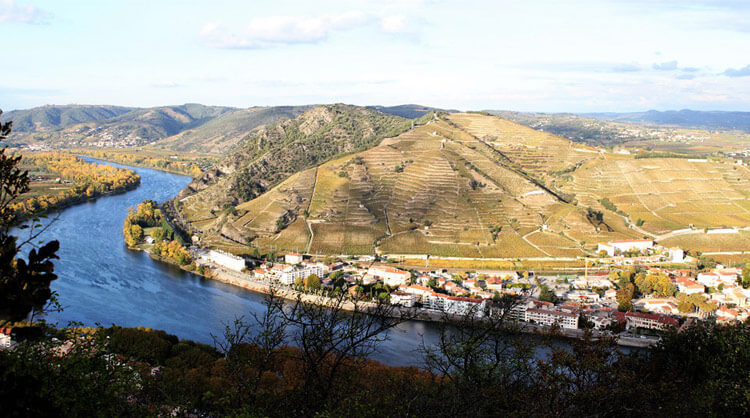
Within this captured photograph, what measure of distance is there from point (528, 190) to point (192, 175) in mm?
56465

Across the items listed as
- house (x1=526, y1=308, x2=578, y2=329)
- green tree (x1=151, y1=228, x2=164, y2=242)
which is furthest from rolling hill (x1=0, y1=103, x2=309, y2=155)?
house (x1=526, y1=308, x2=578, y2=329)

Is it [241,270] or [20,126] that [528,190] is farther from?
[20,126]

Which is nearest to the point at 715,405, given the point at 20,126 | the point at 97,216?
the point at 97,216

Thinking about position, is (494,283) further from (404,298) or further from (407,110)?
(407,110)

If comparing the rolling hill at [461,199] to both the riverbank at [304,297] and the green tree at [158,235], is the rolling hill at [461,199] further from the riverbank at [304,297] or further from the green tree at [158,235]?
the riverbank at [304,297]

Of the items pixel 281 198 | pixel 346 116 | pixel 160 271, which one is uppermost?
→ pixel 346 116

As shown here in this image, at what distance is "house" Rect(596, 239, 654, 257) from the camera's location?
38.6 meters

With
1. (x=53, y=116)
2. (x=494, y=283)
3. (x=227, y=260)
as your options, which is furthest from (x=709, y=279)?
(x=53, y=116)

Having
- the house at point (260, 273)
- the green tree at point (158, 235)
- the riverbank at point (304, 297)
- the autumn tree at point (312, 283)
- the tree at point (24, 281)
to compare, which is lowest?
the riverbank at point (304, 297)

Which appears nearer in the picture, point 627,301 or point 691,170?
point 627,301

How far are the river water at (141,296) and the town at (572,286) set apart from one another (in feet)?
6.95

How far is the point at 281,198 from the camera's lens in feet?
152

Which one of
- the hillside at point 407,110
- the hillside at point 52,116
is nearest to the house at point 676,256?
the hillside at point 407,110

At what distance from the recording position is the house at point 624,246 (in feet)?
127
